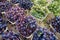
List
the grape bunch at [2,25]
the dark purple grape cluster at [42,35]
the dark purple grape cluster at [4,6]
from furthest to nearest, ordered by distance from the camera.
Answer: the dark purple grape cluster at [4,6]
the grape bunch at [2,25]
the dark purple grape cluster at [42,35]

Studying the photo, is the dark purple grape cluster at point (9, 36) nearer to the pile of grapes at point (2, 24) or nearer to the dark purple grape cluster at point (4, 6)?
the pile of grapes at point (2, 24)

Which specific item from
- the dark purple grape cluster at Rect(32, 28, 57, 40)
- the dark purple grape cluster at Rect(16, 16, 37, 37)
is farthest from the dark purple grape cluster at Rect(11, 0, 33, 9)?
the dark purple grape cluster at Rect(32, 28, 57, 40)

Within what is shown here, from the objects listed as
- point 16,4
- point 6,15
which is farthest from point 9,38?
point 16,4

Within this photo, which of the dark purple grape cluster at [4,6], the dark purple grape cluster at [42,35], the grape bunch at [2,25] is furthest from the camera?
the dark purple grape cluster at [4,6]

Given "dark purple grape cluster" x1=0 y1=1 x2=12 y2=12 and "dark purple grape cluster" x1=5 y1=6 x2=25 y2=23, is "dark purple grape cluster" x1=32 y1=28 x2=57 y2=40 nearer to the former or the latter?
"dark purple grape cluster" x1=5 y1=6 x2=25 y2=23

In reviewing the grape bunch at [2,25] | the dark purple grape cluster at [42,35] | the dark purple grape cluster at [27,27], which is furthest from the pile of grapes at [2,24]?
the dark purple grape cluster at [42,35]

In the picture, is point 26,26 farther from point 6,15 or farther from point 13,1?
point 13,1

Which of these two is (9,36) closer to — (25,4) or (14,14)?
(14,14)
